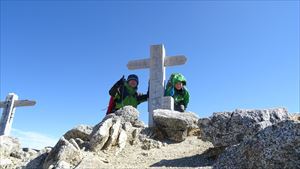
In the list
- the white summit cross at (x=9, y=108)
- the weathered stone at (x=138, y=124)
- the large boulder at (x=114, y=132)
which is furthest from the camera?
the white summit cross at (x=9, y=108)

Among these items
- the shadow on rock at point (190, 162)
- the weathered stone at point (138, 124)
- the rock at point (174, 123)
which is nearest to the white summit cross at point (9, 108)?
the weathered stone at point (138, 124)

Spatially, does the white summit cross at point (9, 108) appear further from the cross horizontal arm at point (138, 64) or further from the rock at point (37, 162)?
the rock at point (37, 162)

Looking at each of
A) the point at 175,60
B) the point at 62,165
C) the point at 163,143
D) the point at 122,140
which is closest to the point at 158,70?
the point at 175,60

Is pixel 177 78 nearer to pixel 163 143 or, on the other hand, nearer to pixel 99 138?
pixel 163 143

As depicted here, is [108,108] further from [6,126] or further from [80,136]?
[6,126]

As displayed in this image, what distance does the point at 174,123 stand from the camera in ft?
37.3

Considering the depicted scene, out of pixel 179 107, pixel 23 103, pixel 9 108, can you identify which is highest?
pixel 23 103

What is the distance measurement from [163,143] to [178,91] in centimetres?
392

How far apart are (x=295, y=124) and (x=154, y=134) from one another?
26.4 ft

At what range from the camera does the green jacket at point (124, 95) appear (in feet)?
48.5

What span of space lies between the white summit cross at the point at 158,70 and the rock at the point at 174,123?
1247 mm

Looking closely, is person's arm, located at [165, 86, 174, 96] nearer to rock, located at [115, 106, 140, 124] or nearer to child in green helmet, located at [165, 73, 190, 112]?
child in green helmet, located at [165, 73, 190, 112]

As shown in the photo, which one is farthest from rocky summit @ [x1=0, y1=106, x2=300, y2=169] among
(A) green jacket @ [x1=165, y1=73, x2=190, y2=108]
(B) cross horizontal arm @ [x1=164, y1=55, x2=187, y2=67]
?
(B) cross horizontal arm @ [x1=164, y1=55, x2=187, y2=67]

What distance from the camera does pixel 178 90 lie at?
566 inches
